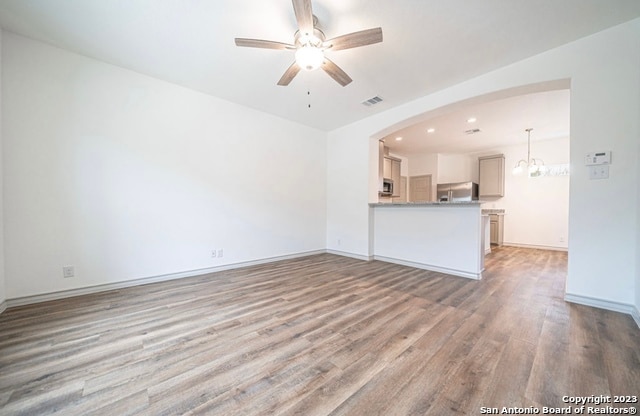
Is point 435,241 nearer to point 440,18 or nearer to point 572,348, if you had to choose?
point 572,348

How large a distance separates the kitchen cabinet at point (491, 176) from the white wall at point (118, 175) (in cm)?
626

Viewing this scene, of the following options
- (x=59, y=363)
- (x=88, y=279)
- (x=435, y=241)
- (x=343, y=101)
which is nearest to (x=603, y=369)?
(x=435, y=241)

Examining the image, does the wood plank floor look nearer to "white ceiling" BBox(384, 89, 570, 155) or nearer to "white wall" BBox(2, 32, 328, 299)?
"white wall" BBox(2, 32, 328, 299)

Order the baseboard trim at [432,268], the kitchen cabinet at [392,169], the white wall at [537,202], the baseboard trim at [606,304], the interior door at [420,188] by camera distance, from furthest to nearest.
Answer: the interior door at [420,188] → the kitchen cabinet at [392,169] → the white wall at [537,202] → the baseboard trim at [432,268] → the baseboard trim at [606,304]

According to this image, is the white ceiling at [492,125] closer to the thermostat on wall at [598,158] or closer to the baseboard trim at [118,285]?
the thermostat on wall at [598,158]

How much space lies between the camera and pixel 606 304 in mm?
2277

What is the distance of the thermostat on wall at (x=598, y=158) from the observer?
2262 mm

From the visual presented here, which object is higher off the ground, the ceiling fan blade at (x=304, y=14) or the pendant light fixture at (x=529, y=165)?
the ceiling fan blade at (x=304, y=14)

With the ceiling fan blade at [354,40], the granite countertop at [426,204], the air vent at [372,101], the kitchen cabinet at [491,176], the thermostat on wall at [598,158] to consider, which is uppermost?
the air vent at [372,101]

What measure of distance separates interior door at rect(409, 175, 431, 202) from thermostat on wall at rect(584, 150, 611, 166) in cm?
504

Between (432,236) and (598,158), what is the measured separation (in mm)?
2051

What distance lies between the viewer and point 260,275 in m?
3.48

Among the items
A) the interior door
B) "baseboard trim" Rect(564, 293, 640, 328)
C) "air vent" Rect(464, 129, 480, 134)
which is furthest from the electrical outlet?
the interior door

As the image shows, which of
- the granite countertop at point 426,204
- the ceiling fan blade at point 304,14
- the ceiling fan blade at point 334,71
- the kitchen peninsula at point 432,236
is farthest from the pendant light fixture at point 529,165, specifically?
the ceiling fan blade at point 304,14
